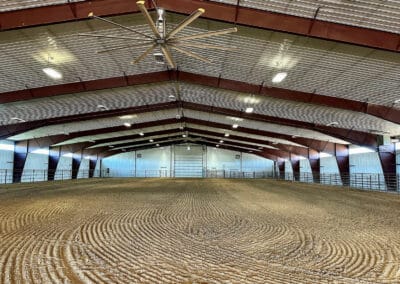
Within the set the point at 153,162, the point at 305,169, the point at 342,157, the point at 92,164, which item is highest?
the point at 153,162

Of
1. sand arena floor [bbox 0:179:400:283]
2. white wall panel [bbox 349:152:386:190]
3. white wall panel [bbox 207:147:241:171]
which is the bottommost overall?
sand arena floor [bbox 0:179:400:283]

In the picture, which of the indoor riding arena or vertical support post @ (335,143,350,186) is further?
vertical support post @ (335,143,350,186)

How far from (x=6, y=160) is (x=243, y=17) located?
18464 mm

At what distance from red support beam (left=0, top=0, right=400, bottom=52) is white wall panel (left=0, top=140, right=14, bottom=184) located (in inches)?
601

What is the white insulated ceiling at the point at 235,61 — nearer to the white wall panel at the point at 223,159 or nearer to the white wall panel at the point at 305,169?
the white wall panel at the point at 305,169

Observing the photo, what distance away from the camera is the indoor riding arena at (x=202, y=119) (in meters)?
2.65

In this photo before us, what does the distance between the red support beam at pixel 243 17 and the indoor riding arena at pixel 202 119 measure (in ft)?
0.08

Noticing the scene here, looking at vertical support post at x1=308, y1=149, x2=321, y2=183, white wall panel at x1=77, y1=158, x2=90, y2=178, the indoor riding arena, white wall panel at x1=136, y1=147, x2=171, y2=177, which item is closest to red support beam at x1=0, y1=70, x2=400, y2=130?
the indoor riding arena

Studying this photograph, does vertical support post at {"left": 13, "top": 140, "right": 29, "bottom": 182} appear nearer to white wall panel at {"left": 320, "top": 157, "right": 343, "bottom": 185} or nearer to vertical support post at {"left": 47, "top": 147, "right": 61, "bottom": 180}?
vertical support post at {"left": 47, "top": 147, "right": 61, "bottom": 180}

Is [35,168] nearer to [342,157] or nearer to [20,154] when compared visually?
[20,154]

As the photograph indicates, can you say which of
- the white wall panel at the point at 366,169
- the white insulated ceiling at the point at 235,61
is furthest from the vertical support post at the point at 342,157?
the white insulated ceiling at the point at 235,61

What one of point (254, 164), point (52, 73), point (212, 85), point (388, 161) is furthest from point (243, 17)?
point (254, 164)

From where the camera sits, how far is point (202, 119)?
21.1 metres

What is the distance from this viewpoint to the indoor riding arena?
8.69 ft
